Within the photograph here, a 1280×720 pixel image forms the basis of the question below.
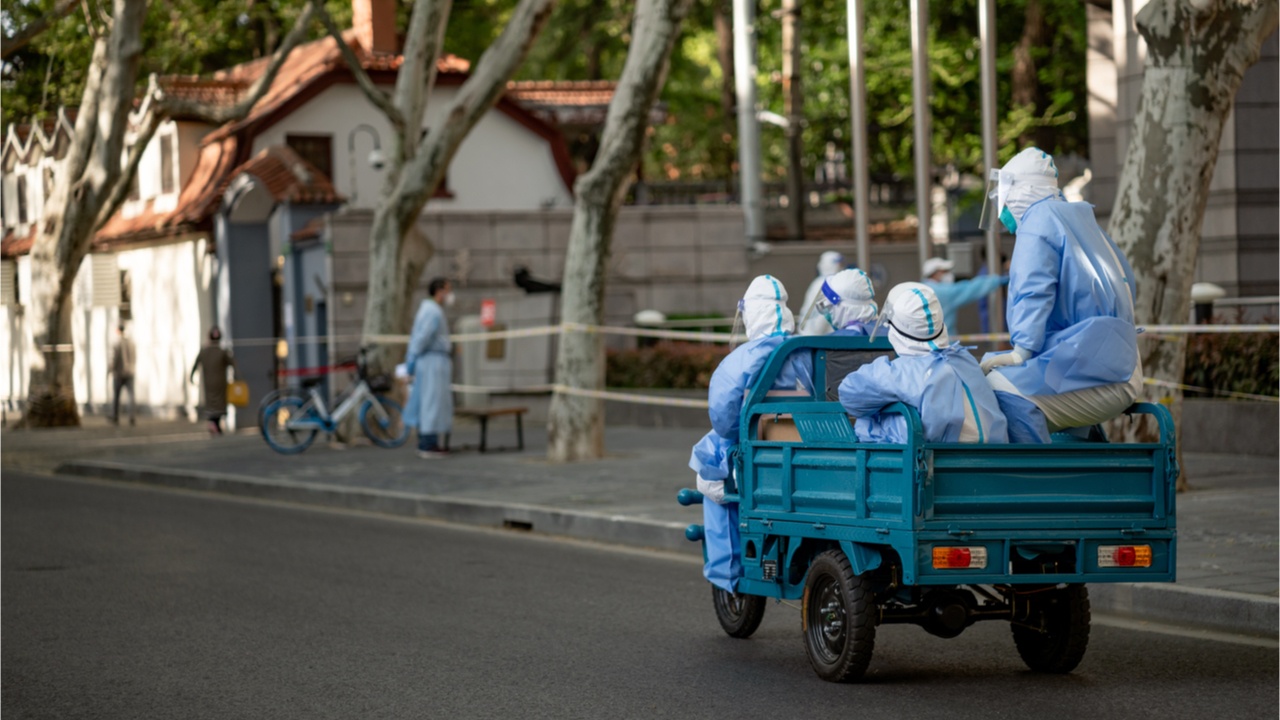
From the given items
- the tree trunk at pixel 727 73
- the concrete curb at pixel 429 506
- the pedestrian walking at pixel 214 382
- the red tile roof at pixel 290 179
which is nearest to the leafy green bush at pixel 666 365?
the pedestrian walking at pixel 214 382

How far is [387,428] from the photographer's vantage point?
22.0 metres

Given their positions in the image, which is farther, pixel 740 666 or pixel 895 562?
pixel 740 666

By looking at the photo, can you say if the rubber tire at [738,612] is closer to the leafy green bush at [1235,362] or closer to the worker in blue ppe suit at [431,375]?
the leafy green bush at [1235,362]

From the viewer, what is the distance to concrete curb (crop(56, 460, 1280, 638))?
28.0 ft

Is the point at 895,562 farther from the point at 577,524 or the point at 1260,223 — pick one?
the point at 1260,223

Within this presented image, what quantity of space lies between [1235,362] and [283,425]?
11140 mm

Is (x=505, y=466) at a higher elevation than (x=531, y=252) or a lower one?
lower

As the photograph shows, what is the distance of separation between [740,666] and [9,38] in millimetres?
18871

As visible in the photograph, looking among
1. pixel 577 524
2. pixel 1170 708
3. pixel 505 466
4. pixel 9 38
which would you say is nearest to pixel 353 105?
pixel 9 38

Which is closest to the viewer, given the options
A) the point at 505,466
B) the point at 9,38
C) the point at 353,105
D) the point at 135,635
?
the point at 135,635

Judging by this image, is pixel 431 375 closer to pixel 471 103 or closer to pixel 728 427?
pixel 471 103

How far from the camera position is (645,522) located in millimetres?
12648

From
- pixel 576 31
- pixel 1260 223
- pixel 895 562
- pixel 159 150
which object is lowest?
pixel 895 562

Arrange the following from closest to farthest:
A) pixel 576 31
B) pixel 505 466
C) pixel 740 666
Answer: pixel 740 666, pixel 505 466, pixel 576 31
